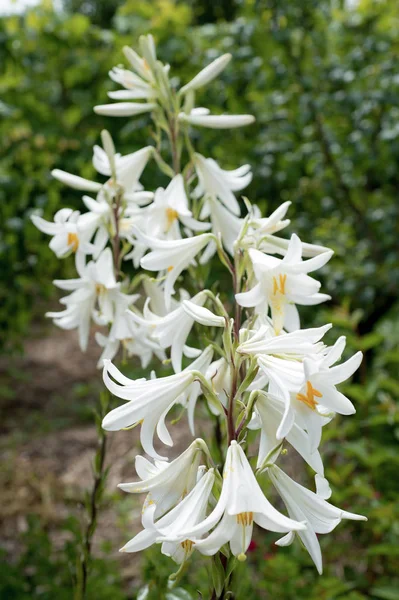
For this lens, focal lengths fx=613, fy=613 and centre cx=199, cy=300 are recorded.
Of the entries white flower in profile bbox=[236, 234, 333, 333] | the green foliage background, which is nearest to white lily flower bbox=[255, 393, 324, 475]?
white flower in profile bbox=[236, 234, 333, 333]

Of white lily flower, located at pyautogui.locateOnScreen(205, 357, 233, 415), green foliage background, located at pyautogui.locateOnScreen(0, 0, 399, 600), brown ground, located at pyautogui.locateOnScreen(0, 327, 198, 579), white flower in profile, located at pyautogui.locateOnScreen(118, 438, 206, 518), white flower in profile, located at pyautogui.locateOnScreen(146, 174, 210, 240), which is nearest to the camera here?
white flower in profile, located at pyautogui.locateOnScreen(118, 438, 206, 518)

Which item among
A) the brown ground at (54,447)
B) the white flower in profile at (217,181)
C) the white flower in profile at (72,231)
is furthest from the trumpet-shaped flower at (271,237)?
the brown ground at (54,447)

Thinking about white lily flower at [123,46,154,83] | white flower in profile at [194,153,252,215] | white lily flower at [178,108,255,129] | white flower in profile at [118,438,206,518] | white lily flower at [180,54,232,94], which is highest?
white lily flower at [123,46,154,83]

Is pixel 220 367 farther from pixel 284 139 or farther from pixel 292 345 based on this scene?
pixel 284 139

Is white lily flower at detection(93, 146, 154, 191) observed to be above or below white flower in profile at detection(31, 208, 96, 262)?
above

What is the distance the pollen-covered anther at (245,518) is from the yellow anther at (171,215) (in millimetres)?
569

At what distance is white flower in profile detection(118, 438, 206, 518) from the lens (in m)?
0.70

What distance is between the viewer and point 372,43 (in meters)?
2.74

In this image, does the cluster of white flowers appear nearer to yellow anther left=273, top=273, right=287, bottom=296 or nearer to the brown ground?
yellow anther left=273, top=273, right=287, bottom=296

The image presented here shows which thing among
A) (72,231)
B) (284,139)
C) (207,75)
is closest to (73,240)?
(72,231)

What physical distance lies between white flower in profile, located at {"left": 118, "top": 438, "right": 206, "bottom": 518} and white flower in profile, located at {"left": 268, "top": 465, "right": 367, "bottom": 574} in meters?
0.09

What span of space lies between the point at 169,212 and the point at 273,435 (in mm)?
483

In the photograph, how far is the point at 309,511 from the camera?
71cm

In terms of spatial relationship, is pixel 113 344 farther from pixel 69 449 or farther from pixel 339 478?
pixel 69 449
